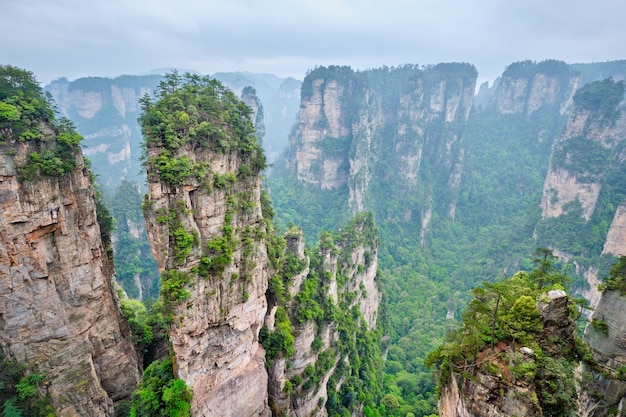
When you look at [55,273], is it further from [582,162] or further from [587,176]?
[582,162]

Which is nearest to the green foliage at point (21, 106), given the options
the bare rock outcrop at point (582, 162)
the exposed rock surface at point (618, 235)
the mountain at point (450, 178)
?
the mountain at point (450, 178)

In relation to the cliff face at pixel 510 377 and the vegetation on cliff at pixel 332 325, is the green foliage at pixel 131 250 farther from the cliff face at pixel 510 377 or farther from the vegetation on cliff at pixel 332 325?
the cliff face at pixel 510 377

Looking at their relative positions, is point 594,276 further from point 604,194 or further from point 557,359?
point 557,359

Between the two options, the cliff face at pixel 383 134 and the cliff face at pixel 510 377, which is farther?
the cliff face at pixel 383 134

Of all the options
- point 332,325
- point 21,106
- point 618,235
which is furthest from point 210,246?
point 618,235

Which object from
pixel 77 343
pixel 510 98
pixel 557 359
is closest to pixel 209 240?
pixel 77 343
